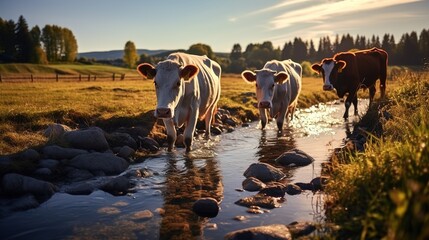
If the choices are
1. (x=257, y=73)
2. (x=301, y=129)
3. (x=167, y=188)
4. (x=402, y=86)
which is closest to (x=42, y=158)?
(x=167, y=188)

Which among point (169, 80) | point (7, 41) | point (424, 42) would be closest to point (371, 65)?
point (169, 80)

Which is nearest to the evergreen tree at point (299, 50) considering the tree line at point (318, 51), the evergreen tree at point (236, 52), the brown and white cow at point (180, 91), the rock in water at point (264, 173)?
the tree line at point (318, 51)

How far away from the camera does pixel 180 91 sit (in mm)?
8164

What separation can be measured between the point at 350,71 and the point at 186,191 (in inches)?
436

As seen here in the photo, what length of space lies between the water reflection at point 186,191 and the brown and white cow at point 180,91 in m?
0.92

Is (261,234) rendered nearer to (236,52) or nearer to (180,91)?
(180,91)

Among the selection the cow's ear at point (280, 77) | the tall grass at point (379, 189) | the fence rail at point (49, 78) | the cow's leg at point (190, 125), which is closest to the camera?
the tall grass at point (379, 189)

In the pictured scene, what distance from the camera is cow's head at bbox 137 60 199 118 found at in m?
7.66

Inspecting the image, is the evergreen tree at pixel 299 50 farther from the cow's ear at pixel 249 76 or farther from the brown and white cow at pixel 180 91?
the brown and white cow at pixel 180 91

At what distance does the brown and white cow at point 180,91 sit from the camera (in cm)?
776

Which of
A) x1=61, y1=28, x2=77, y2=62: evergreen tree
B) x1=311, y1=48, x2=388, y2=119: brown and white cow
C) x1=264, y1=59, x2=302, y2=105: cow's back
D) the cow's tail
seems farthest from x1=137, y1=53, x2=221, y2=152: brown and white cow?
x1=61, y1=28, x2=77, y2=62: evergreen tree

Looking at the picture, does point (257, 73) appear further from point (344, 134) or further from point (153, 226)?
point (153, 226)

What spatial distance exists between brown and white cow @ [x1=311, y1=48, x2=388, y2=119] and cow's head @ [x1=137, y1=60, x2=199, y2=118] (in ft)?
25.6

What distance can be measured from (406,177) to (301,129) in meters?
10.7
